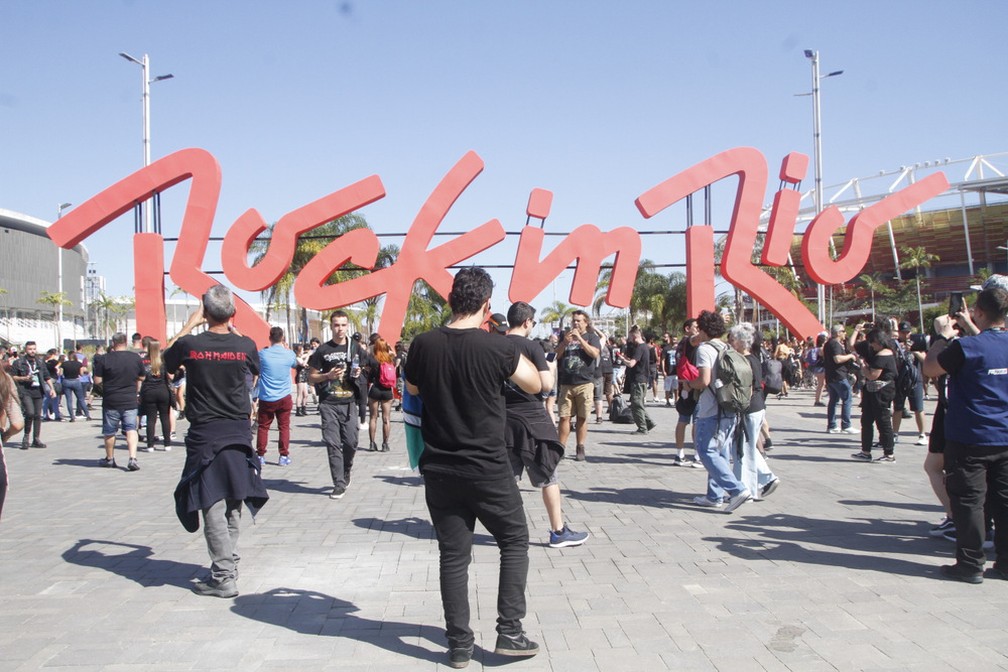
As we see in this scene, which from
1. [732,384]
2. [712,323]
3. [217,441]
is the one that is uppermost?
[712,323]

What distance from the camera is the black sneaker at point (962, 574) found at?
4724 millimetres

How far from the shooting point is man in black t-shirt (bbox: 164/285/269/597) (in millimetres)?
4750

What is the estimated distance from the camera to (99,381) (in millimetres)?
10227

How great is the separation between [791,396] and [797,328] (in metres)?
6.48

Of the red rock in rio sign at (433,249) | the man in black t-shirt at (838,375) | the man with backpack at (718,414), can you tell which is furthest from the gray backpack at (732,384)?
the red rock in rio sign at (433,249)

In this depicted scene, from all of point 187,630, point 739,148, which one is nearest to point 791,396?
point 739,148

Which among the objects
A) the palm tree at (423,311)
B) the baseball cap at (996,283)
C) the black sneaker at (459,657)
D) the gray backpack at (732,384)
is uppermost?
the palm tree at (423,311)

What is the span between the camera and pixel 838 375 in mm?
12156

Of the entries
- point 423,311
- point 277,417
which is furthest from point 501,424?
point 423,311

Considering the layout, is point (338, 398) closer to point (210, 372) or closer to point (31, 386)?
point (210, 372)

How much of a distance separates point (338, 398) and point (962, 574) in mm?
5501

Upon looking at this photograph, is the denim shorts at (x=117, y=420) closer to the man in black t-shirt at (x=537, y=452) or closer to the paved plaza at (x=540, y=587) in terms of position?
the paved plaza at (x=540, y=587)

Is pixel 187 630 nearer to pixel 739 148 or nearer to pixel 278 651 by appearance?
pixel 278 651

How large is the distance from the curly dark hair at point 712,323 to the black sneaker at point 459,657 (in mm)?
4503
